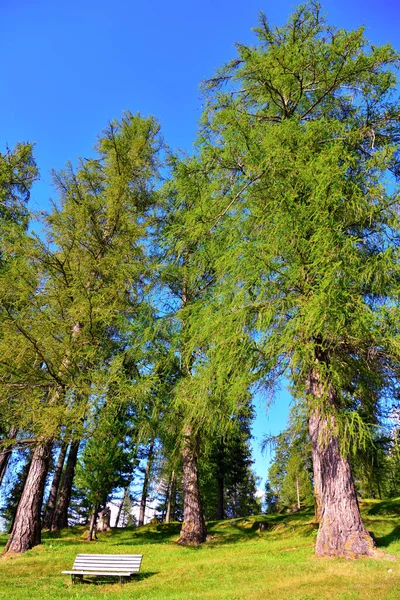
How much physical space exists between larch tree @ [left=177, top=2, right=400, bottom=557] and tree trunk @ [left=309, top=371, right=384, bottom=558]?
0.02m

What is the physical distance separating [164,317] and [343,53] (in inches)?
332

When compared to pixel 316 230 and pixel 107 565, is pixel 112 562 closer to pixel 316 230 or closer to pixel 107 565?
pixel 107 565

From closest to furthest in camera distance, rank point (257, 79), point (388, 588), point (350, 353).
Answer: point (388, 588) < point (350, 353) < point (257, 79)

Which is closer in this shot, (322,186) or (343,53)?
(322,186)

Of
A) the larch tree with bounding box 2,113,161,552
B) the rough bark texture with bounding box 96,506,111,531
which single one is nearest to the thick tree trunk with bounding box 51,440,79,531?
the rough bark texture with bounding box 96,506,111,531

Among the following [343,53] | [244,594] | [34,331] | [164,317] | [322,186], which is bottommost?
[244,594]

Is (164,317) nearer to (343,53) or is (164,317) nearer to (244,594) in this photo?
(244,594)

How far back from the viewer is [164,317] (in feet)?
38.3

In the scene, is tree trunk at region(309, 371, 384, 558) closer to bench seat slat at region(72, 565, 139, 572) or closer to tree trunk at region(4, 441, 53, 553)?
bench seat slat at region(72, 565, 139, 572)

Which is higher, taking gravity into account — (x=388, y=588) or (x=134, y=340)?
(x=134, y=340)

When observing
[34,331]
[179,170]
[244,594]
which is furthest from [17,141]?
[244,594]

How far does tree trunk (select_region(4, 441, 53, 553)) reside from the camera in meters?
10.3

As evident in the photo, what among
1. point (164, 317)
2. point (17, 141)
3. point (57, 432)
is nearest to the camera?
point (57, 432)

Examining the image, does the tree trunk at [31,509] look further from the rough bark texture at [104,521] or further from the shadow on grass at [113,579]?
the rough bark texture at [104,521]
